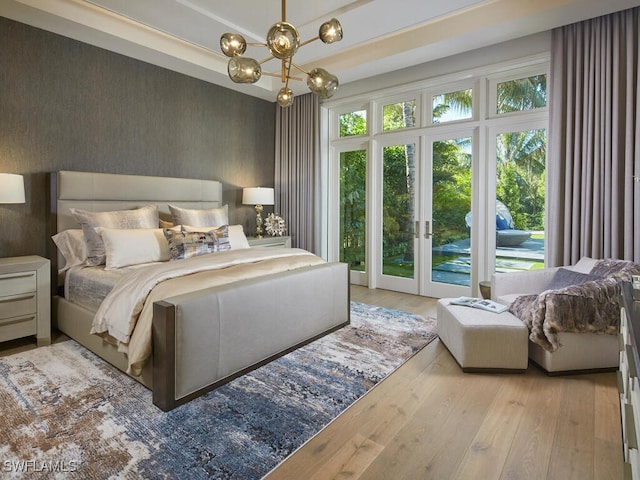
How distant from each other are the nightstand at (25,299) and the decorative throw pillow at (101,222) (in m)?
0.36

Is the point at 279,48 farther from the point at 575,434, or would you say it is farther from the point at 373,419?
the point at 575,434

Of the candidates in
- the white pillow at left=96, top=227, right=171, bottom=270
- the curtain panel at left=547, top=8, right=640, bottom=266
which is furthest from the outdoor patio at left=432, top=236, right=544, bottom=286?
the white pillow at left=96, top=227, right=171, bottom=270

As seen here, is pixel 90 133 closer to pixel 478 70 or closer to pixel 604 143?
pixel 478 70

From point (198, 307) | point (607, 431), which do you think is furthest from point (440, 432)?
point (198, 307)

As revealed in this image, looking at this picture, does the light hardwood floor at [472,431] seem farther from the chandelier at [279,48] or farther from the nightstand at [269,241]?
the nightstand at [269,241]

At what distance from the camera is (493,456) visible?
171cm

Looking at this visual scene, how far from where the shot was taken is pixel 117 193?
3939mm

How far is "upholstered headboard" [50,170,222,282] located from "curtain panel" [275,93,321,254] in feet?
3.89

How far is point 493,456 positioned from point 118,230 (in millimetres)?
3240

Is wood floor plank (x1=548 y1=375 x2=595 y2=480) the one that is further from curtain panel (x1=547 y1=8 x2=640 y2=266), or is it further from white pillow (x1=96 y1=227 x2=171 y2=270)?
white pillow (x1=96 y1=227 x2=171 y2=270)

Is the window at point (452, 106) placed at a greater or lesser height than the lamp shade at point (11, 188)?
greater

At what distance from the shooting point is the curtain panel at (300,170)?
546 centimetres

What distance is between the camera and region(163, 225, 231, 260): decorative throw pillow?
3352mm

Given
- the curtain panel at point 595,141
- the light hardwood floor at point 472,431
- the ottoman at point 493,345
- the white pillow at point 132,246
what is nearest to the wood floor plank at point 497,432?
the light hardwood floor at point 472,431
